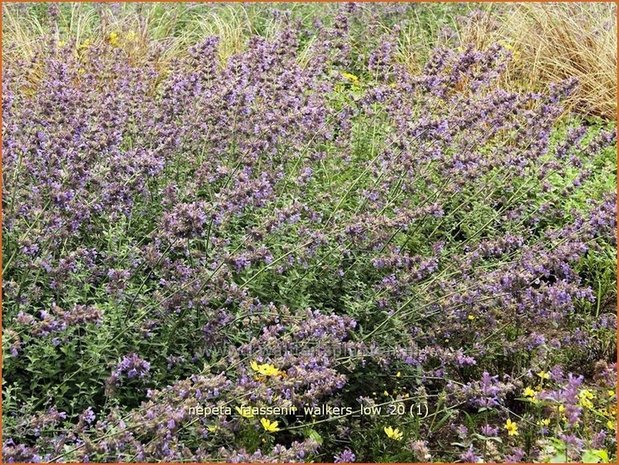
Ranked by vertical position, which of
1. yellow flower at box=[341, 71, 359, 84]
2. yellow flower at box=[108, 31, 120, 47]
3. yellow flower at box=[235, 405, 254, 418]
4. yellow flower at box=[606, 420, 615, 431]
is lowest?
yellow flower at box=[606, 420, 615, 431]

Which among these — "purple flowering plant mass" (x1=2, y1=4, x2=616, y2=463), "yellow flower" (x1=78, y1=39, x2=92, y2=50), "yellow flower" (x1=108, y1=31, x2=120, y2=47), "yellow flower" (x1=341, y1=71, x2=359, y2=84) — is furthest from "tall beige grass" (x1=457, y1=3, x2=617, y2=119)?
"yellow flower" (x1=78, y1=39, x2=92, y2=50)

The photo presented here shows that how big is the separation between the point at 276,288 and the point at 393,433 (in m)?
0.75

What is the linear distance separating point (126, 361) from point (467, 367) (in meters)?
1.58

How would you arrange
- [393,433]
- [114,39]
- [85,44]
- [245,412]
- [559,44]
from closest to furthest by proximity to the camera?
1. [245,412]
2. [393,433]
3. [85,44]
4. [114,39]
5. [559,44]

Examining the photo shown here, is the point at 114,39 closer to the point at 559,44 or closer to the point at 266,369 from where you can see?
the point at 559,44

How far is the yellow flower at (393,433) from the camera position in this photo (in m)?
3.02

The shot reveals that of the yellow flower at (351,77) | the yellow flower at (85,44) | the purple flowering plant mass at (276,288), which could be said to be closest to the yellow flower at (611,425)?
the purple flowering plant mass at (276,288)

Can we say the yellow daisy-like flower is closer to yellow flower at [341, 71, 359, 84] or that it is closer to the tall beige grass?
yellow flower at [341, 71, 359, 84]

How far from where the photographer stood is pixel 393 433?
305cm

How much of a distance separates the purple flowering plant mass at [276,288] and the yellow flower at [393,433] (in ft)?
0.05

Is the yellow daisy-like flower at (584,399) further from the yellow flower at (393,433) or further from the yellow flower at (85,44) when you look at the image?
the yellow flower at (85,44)

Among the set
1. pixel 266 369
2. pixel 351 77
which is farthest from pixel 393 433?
pixel 351 77

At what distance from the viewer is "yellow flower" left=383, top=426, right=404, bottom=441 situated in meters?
3.02

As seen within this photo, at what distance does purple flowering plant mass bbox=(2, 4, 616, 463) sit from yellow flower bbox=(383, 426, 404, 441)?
0.05 ft
